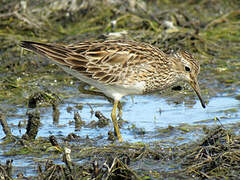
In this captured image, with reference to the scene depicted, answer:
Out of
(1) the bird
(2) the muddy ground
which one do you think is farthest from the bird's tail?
(2) the muddy ground

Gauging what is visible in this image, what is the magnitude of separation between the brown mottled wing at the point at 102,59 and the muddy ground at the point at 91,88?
0.81 m

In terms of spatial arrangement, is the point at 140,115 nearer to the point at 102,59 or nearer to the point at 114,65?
the point at 114,65

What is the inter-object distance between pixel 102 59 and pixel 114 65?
23 cm

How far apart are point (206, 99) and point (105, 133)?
8.24ft

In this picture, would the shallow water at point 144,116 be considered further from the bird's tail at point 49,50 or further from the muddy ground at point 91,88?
the bird's tail at point 49,50

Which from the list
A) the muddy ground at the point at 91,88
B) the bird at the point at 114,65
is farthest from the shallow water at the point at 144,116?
the bird at the point at 114,65

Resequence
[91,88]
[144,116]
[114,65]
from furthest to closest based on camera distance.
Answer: [91,88] < [144,116] < [114,65]

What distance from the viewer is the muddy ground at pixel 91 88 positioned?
650 cm

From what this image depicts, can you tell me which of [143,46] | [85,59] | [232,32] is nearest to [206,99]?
[143,46]

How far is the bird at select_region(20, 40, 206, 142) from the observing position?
27.5 ft

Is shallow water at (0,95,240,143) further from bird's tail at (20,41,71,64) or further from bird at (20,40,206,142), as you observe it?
bird's tail at (20,41,71,64)

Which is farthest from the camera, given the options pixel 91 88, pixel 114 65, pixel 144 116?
pixel 91 88

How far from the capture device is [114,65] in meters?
8.45

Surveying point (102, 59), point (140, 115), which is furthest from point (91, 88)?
point (102, 59)
